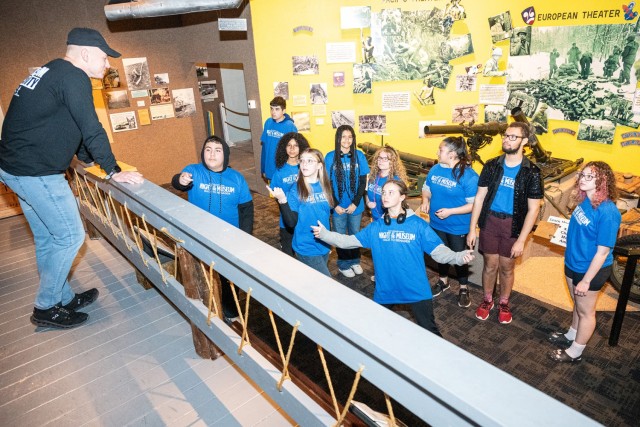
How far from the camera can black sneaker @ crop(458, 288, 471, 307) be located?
4.02 metres

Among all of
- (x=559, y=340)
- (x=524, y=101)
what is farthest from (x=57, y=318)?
(x=524, y=101)

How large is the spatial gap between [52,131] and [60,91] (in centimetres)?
26

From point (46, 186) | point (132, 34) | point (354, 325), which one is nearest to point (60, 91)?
point (46, 186)

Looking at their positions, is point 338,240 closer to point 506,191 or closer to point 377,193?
point 377,193

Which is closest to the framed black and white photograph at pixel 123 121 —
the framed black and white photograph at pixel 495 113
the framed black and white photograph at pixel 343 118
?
the framed black and white photograph at pixel 343 118

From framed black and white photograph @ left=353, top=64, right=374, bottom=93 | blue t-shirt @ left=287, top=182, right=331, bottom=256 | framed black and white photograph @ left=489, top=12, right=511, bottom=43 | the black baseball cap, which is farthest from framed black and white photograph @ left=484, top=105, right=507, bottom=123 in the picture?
the black baseball cap

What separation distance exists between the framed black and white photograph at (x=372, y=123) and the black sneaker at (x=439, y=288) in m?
2.77

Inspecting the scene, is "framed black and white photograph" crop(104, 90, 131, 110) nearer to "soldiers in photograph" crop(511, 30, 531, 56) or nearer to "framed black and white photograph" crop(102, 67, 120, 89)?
"framed black and white photograph" crop(102, 67, 120, 89)

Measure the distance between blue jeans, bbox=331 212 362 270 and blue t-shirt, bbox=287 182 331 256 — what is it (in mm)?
1033

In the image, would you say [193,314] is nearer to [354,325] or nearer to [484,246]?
[354,325]

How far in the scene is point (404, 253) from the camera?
271cm

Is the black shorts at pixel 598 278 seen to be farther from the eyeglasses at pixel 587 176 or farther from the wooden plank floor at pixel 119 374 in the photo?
the wooden plank floor at pixel 119 374

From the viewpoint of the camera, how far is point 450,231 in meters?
3.84

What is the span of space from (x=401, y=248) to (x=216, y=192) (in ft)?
5.12
